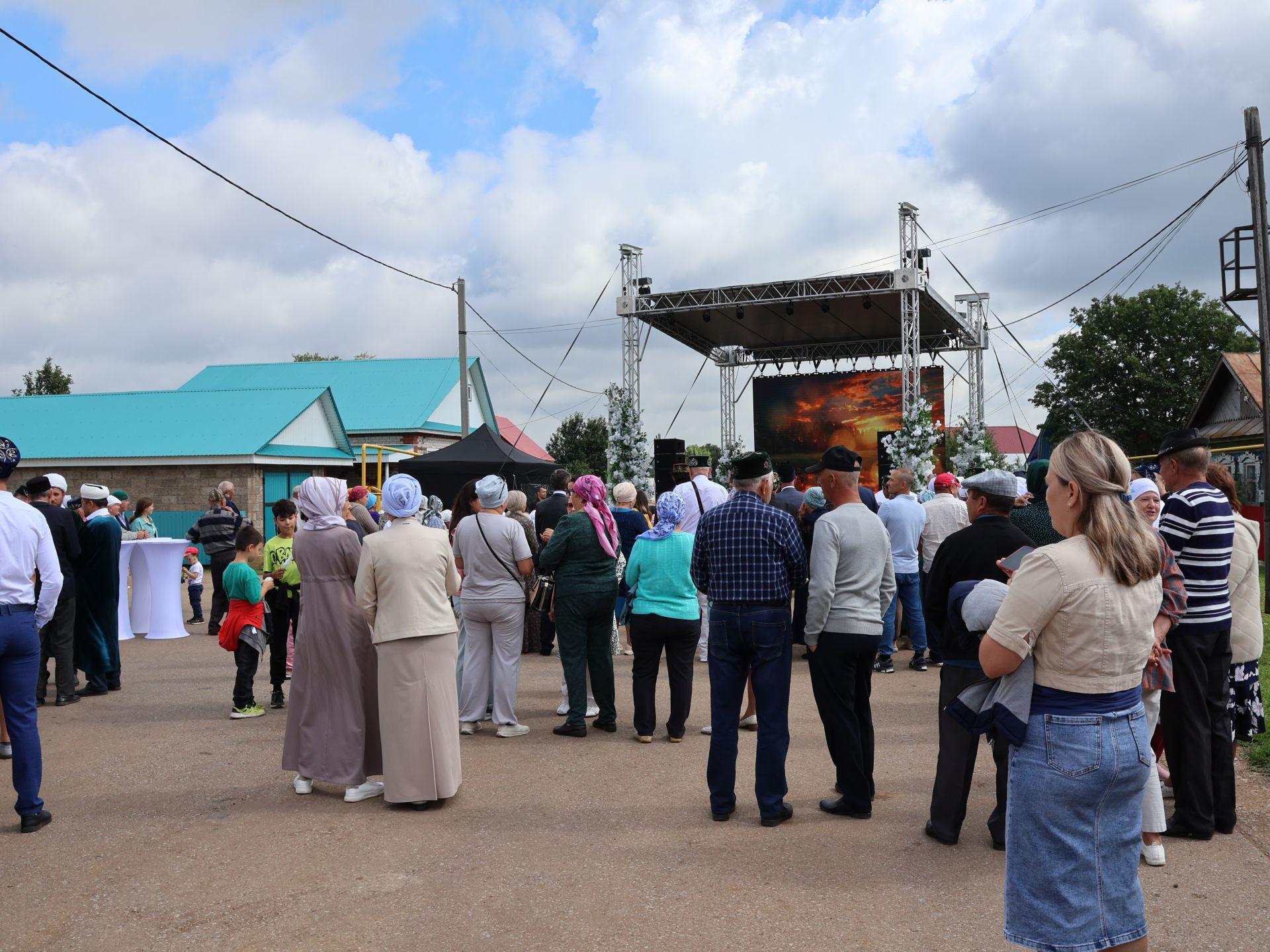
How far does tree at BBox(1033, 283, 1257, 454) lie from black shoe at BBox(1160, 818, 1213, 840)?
123 ft

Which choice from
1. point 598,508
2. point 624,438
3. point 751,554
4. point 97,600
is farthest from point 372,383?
point 751,554

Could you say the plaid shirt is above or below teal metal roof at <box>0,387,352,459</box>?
below

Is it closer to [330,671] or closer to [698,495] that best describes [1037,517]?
[330,671]

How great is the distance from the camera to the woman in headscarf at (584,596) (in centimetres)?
729

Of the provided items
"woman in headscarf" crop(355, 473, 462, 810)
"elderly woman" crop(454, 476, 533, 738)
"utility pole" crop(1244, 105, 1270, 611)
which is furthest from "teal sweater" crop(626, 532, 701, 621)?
"utility pole" crop(1244, 105, 1270, 611)

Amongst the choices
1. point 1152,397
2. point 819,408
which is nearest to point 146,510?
point 819,408

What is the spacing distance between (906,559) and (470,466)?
7.35 meters

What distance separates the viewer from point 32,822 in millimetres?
5203

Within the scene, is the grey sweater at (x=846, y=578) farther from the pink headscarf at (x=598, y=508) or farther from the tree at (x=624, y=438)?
the tree at (x=624, y=438)

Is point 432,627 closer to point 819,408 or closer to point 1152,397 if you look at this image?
point 819,408

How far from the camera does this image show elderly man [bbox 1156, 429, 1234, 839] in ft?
15.2

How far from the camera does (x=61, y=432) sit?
96.4 ft

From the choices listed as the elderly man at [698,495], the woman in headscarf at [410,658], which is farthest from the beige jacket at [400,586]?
the elderly man at [698,495]

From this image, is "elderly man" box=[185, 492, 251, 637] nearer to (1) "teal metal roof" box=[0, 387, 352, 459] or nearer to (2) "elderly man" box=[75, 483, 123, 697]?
(2) "elderly man" box=[75, 483, 123, 697]
